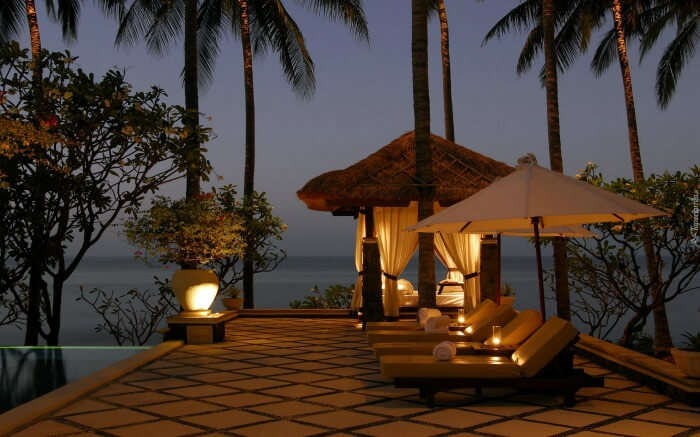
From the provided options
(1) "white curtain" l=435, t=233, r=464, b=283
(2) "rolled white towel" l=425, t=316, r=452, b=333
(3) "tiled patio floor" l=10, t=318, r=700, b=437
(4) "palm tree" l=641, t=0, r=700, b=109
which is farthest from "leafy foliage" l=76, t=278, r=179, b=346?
(4) "palm tree" l=641, t=0, r=700, b=109

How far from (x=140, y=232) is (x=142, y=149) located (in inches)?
46.9

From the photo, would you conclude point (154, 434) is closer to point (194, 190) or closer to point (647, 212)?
point (647, 212)

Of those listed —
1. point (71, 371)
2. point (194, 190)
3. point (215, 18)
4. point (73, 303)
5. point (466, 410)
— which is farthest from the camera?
point (73, 303)

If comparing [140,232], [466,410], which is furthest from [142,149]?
[466,410]

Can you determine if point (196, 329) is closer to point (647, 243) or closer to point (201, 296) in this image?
point (201, 296)

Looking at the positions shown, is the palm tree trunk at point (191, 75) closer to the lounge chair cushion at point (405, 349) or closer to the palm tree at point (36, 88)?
the palm tree at point (36, 88)

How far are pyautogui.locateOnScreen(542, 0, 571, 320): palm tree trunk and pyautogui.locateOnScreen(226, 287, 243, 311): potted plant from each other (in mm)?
5072

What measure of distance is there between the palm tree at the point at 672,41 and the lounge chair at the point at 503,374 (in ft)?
35.2

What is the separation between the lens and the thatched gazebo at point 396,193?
8.73 metres

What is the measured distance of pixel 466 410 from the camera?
4.23 meters

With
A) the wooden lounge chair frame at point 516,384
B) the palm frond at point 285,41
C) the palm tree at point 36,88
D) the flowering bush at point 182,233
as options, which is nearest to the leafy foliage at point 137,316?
the palm tree at point 36,88

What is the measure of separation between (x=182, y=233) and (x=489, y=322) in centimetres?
386

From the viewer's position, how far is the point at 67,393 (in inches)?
179

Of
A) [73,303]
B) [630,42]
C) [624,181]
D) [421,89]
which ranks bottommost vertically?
[73,303]
